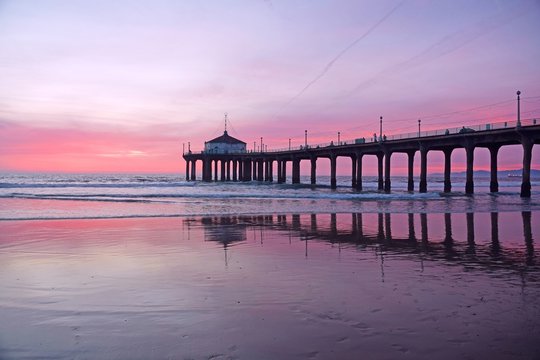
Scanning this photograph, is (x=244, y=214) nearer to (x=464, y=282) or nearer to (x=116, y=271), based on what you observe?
(x=116, y=271)

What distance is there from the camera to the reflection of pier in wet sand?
32.8 feet

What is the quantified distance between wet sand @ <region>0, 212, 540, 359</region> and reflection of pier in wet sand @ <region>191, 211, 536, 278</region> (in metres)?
0.08

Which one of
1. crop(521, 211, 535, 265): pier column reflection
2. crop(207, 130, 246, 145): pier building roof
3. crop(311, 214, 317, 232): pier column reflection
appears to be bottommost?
crop(521, 211, 535, 265): pier column reflection

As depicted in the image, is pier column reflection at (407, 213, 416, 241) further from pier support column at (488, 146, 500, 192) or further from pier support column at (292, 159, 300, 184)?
pier support column at (292, 159, 300, 184)

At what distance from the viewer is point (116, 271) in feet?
27.0

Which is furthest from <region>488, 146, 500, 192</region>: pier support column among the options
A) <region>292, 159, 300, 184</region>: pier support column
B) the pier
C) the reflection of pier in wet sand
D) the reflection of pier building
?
the reflection of pier building

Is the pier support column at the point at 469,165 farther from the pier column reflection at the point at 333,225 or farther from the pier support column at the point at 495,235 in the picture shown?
the pier column reflection at the point at 333,225

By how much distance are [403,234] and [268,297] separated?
8.33 m

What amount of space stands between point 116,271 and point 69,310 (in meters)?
2.41

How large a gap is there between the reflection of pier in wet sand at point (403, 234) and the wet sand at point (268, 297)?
8 cm

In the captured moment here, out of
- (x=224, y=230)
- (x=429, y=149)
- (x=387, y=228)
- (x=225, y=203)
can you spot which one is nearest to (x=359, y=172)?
(x=429, y=149)

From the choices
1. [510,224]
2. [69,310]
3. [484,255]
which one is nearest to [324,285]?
[69,310]

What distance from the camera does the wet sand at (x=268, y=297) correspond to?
4621 millimetres

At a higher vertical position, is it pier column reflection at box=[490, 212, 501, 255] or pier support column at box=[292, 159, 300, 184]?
pier support column at box=[292, 159, 300, 184]
